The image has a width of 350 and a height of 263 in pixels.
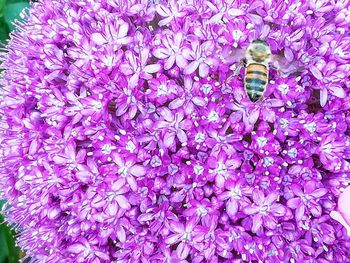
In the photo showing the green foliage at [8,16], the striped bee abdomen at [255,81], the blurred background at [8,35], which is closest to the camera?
the striped bee abdomen at [255,81]

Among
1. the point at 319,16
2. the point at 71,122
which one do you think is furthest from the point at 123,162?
the point at 319,16

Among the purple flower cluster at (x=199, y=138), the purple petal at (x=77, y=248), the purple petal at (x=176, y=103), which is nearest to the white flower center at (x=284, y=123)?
the purple flower cluster at (x=199, y=138)

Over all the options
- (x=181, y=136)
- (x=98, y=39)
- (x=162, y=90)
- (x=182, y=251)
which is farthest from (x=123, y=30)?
(x=182, y=251)

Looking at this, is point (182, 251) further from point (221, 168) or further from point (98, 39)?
point (98, 39)

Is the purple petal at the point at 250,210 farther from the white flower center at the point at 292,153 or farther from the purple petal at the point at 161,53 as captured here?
the purple petal at the point at 161,53

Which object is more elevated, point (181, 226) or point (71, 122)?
point (71, 122)

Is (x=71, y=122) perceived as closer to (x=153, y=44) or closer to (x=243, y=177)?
(x=153, y=44)
